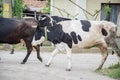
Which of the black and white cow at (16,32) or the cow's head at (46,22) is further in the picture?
the black and white cow at (16,32)

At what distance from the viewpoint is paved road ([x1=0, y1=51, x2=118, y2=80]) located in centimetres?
1134

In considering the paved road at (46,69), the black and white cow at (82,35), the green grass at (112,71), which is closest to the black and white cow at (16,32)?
the paved road at (46,69)

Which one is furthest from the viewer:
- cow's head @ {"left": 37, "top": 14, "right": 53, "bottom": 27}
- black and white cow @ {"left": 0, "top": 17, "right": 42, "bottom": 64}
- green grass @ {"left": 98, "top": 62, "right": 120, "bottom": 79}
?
black and white cow @ {"left": 0, "top": 17, "right": 42, "bottom": 64}

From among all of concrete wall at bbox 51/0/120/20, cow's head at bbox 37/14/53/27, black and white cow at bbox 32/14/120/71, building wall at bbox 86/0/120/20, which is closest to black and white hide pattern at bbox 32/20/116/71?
black and white cow at bbox 32/14/120/71

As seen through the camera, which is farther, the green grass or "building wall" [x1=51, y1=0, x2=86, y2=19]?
"building wall" [x1=51, y1=0, x2=86, y2=19]

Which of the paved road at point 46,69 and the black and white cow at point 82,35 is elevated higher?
the black and white cow at point 82,35

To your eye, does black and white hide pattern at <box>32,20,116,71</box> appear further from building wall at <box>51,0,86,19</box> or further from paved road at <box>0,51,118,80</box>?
building wall at <box>51,0,86,19</box>

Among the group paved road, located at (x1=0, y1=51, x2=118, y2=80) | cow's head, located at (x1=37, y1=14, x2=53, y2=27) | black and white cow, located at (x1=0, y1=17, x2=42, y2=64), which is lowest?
paved road, located at (x1=0, y1=51, x2=118, y2=80)

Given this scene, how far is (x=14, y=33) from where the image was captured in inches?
559

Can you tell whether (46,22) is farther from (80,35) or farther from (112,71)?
(112,71)

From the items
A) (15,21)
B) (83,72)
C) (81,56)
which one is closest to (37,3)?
(81,56)

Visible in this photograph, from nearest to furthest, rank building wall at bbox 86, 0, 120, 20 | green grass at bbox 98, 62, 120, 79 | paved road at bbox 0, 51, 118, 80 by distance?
paved road at bbox 0, 51, 118, 80 → green grass at bbox 98, 62, 120, 79 → building wall at bbox 86, 0, 120, 20

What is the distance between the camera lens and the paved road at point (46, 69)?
37.2 feet

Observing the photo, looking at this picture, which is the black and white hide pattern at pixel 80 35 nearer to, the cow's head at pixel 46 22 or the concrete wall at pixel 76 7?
the cow's head at pixel 46 22
